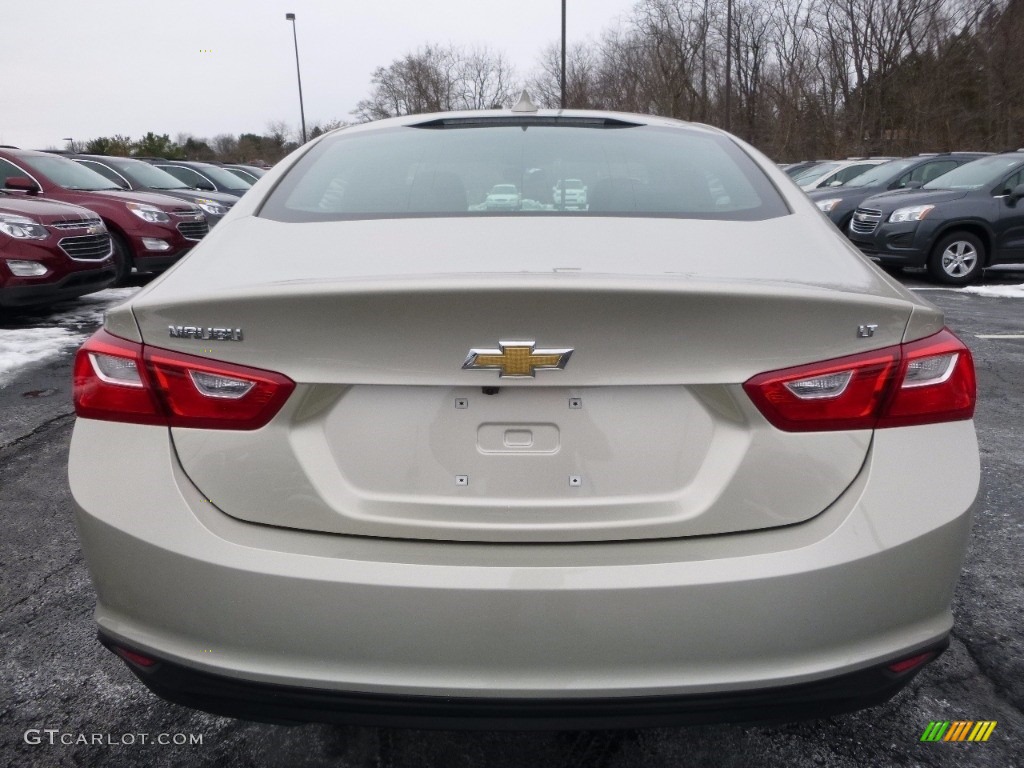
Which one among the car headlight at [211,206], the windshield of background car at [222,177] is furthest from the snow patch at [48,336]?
the windshield of background car at [222,177]

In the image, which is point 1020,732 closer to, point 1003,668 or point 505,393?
point 1003,668

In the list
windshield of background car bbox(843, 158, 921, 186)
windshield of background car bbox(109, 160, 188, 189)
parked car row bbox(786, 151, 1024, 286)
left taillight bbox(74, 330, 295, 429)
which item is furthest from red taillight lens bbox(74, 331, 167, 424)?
windshield of background car bbox(843, 158, 921, 186)

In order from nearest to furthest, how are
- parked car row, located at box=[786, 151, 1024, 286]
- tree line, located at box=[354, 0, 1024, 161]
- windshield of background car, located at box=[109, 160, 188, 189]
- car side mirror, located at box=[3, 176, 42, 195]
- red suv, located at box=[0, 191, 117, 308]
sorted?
1. red suv, located at box=[0, 191, 117, 308]
2. car side mirror, located at box=[3, 176, 42, 195]
3. parked car row, located at box=[786, 151, 1024, 286]
4. windshield of background car, located at box=[109, 160, 188, 189]
5. tree line, located at box=[354, 0, 1024, 161]

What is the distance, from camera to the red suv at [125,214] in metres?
9.33

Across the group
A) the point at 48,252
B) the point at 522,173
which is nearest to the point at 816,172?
the point at 48,252

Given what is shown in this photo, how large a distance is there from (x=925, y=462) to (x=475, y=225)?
1039 mm

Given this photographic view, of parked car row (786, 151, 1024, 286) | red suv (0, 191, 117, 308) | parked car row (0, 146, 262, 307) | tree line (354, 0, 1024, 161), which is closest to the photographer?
red suv (0, 191, 117, 308)

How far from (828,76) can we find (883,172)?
86.1 ft

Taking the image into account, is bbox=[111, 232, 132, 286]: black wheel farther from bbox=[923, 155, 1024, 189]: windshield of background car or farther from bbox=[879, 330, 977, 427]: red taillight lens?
bbox=[923, 155, 1024, 189]: windshield of background car

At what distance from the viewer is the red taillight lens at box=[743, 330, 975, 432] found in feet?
4.75

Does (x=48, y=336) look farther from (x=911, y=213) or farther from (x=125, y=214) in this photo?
(x=911, y=213)

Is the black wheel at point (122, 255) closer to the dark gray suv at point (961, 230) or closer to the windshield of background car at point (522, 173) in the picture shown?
the windshield of background car at point (522, 173)

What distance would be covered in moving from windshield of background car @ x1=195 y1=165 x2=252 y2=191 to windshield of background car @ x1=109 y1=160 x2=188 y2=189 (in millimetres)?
2464

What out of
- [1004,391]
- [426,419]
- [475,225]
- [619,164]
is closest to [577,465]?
[426,419]
